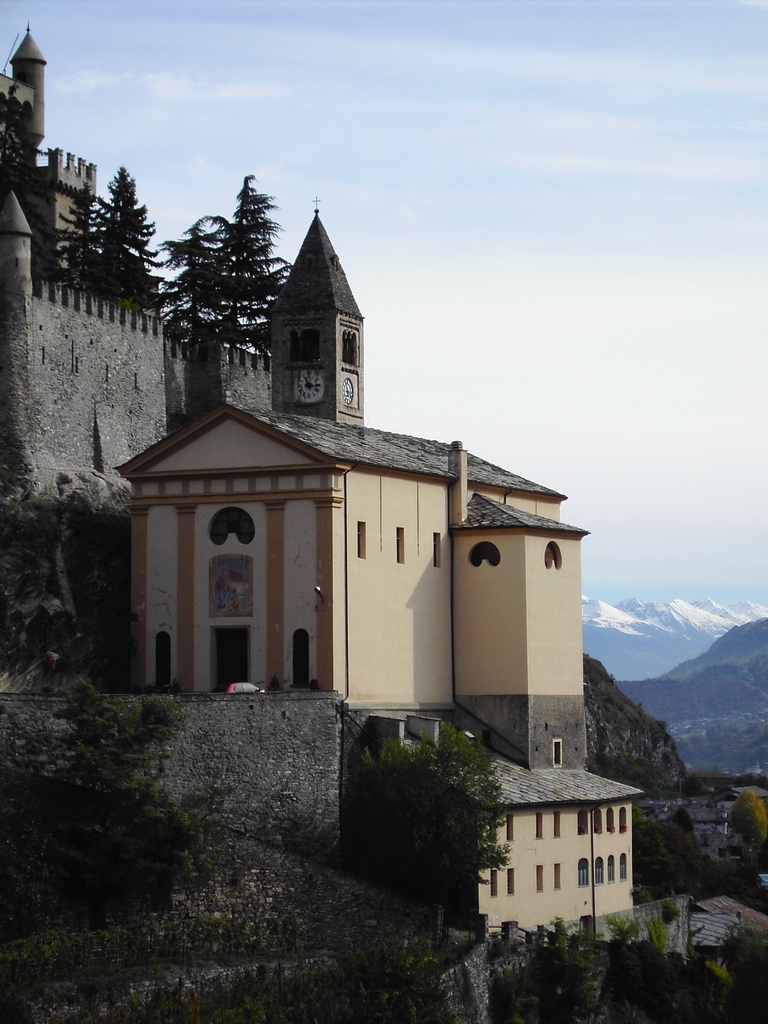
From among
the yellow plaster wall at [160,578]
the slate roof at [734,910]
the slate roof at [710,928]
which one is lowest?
the slate roof at [734,910]

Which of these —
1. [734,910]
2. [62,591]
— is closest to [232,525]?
[62,591]

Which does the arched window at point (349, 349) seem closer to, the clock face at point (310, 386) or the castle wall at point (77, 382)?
the clock face at point (310, 386)

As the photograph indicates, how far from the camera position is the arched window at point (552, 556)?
56656mm

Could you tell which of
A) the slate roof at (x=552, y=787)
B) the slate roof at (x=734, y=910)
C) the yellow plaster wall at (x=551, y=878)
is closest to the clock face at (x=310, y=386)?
the slate roof at (x=552, y=787)

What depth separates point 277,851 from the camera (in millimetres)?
43406

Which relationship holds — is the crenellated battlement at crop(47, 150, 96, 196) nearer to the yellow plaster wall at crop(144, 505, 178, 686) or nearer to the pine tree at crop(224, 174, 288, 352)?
the pine tree at crop(224, 174, 288, 352)

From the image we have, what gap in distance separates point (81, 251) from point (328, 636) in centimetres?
3415

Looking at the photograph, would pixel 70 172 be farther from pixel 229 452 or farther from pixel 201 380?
pixel 229 452

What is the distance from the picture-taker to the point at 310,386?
6319cm

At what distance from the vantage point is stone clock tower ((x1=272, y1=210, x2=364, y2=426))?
207 feet

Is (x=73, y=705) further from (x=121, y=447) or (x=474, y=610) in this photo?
(x=121, y=447)

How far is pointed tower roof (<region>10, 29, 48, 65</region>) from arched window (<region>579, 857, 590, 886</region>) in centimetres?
5600

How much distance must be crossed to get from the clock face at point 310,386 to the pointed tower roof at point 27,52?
3638 cm

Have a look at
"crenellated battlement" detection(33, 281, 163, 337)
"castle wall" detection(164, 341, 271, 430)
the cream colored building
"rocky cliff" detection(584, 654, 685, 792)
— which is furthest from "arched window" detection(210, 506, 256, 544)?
"rocky cliff" detection(584, 654, 685, 792)
